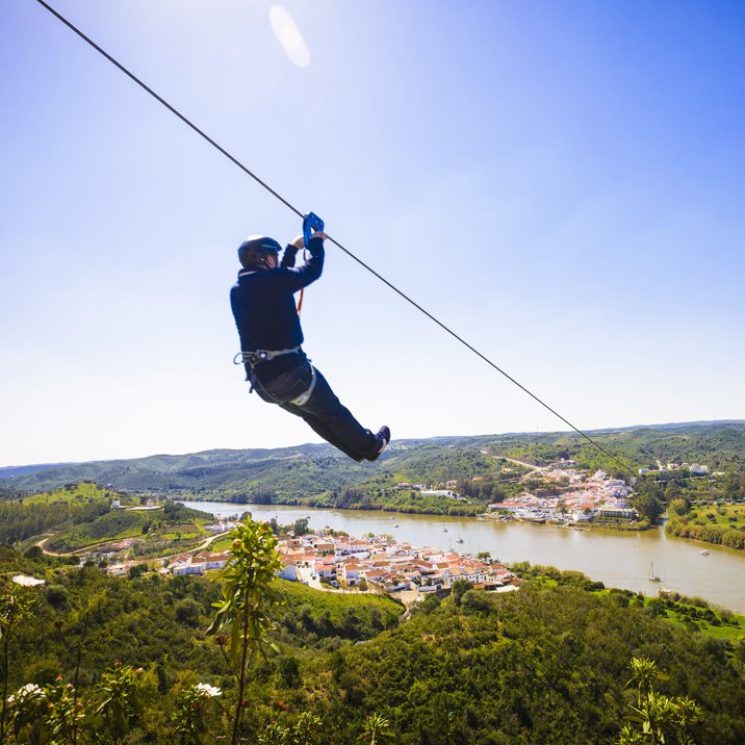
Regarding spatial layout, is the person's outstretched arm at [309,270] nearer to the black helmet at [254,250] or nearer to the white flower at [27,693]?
the black helmet at [254,250]

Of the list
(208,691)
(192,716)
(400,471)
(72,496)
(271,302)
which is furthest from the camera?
(400,471)

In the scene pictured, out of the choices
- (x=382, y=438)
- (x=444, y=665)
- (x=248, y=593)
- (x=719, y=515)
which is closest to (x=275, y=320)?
(x=382, y=438)

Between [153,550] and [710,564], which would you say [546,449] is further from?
[153,550]

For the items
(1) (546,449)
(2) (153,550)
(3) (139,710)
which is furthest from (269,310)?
(1) (546,449)

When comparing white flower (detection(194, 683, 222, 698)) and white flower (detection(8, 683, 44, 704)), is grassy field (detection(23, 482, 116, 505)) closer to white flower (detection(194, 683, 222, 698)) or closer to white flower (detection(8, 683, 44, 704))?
white flower (detection(8, 683, 44, 704))

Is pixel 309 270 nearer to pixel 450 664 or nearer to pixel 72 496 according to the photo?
pixel 450 664

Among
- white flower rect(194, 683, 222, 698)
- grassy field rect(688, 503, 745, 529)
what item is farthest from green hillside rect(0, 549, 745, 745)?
grassy field rect(688, 503, 745, 529)

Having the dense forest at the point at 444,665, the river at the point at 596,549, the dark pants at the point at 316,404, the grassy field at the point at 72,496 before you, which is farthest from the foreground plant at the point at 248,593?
the grassy field at the point at 72,496
